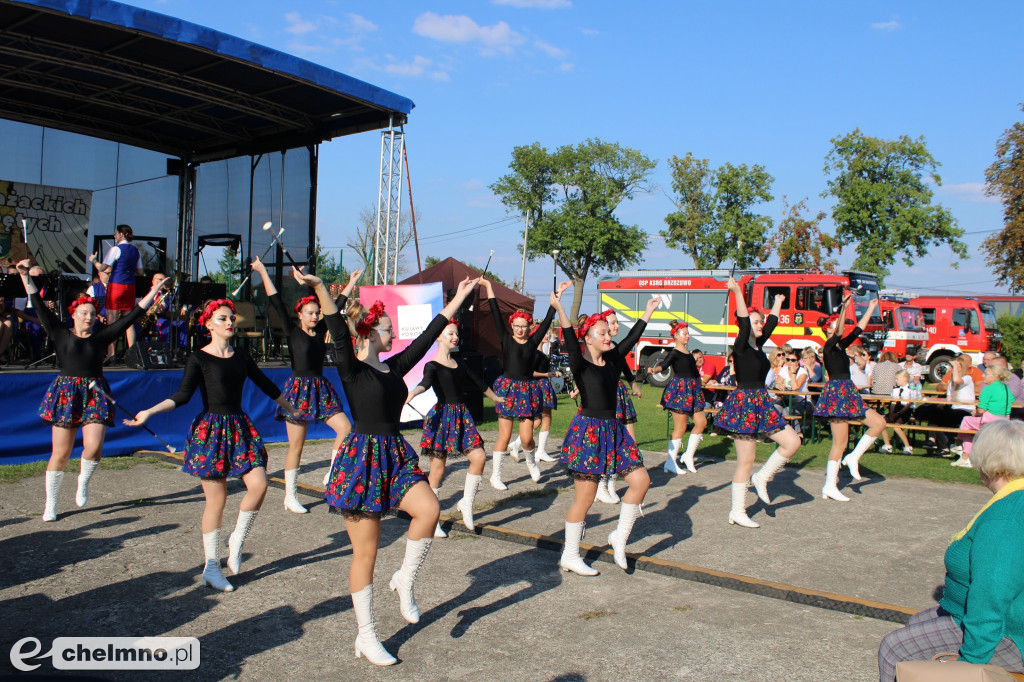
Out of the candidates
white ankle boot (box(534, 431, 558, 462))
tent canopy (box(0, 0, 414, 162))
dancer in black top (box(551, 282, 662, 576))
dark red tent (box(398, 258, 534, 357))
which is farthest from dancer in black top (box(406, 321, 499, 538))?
dark red tent (box(398, 258, 534, 357))

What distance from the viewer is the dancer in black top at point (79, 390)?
649 centimetres

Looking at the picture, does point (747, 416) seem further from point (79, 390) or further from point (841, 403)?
point (79, 390)

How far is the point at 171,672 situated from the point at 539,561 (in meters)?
2.68

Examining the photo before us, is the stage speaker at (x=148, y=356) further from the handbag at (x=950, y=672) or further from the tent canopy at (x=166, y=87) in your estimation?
the handbag at (x=950, y=672)

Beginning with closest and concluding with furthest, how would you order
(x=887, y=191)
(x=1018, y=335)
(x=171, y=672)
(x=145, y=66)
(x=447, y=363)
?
(x=171, y=672) → (x=447, y=363) → (x=145, y=66) → (x=1018, y=335) → (x=887, y=191)

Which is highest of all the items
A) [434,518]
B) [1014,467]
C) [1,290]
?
[1,290]

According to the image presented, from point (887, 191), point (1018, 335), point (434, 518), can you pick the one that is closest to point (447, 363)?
point (434, 518)

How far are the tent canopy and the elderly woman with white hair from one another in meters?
10.9

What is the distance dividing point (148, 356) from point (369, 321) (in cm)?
770

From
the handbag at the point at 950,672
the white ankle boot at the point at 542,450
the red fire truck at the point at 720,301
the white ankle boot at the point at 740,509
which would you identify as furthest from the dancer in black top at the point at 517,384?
the red fire truck at the point at 720,301

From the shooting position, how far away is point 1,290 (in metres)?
11.3

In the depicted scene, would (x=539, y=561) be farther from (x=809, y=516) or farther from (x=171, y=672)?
(x=809, y=516)

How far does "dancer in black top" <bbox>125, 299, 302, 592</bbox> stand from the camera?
4789 mm

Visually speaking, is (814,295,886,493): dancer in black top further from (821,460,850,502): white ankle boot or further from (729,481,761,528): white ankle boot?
(729,481,761,528): white ankle boot
